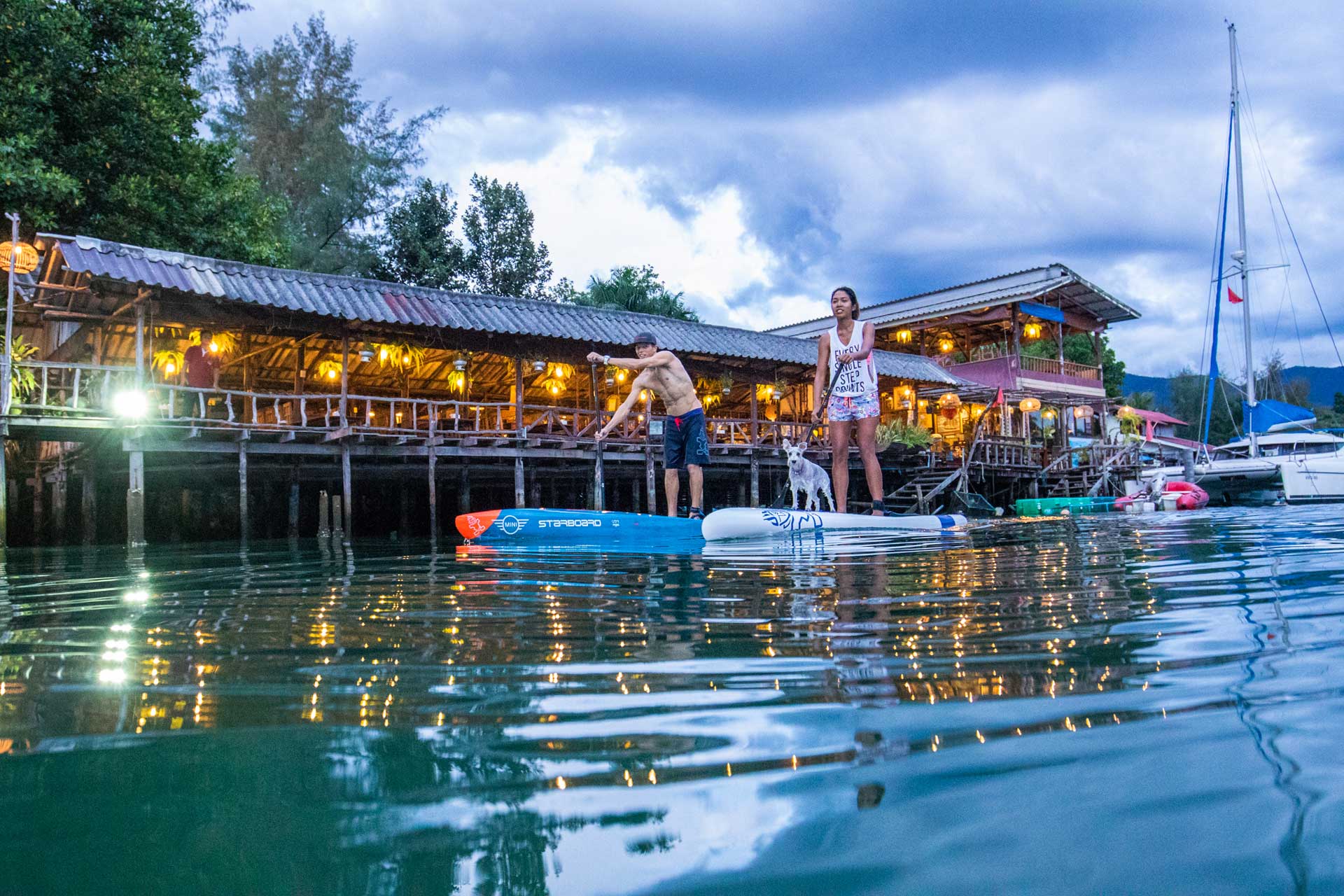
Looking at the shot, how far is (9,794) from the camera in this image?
1.01m

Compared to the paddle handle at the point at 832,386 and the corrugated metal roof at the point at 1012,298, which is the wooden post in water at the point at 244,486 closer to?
the paddle handle at the point at 832,386

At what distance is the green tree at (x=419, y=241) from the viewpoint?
93.6 ft

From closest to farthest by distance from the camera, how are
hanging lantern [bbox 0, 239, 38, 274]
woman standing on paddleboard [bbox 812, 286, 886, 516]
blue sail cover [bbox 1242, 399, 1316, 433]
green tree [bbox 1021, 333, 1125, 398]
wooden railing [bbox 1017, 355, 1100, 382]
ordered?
woman standing on paddleboard [bbox 812, 286, 886, 516]
hanging lantern [bbox 0, 239, 38, 274]
blue sail cover [bbox 1242, 399, 1316, 433]
wooden railing [bbox 1017, 355, 1100, 382]
green tree [bbox 1021, 333, 1125, 398]

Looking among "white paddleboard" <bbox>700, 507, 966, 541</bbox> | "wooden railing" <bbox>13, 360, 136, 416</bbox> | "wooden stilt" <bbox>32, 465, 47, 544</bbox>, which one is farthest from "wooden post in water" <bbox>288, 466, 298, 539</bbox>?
"white paddleboard" <bbox>700, 507, 966, 541</bbox>

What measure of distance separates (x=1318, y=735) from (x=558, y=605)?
205cm

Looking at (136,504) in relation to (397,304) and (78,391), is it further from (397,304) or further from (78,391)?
(397,304)

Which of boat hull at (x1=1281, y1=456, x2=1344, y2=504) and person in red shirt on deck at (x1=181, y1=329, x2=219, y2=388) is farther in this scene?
boat hull at (x1=1281, y1=456, x2=1344, y2=504)

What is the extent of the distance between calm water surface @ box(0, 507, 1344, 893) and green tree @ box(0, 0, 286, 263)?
14.3 metres

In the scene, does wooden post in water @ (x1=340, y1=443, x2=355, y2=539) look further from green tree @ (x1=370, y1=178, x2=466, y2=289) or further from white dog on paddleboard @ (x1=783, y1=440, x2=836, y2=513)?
green tree @ (x1=370, y1=178, x2=466, y2=289)

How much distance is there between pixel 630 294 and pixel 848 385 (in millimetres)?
25671

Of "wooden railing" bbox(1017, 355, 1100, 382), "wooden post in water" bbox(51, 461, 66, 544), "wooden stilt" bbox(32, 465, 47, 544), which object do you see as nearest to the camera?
"wooden post in water" bbox(51, 461, 66, 544)

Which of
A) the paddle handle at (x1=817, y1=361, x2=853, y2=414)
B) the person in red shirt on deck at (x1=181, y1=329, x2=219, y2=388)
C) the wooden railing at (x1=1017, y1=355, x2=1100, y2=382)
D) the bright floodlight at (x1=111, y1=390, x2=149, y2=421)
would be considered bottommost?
the paddle handle at (x1=817, y1=361, x2=853, y2=414)

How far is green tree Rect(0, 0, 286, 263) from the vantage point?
13258 millimetres

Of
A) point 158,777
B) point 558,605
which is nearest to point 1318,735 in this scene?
point 158,777
